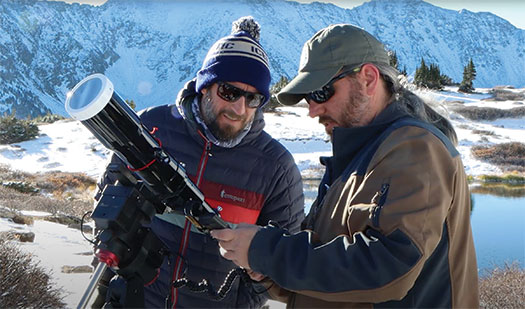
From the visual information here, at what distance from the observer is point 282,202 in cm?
257

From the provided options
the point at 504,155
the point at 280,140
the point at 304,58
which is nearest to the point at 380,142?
A: the point at 304,58

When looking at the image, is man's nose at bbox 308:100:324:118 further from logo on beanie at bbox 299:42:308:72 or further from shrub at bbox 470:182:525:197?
shrub at bbox 470:182:525:197

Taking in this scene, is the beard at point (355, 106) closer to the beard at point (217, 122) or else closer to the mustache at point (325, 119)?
the mustache at point (325, 119)

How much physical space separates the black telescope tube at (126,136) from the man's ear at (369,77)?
784 millimetres

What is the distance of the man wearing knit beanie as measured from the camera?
2.43 meters

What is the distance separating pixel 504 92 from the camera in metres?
46.4

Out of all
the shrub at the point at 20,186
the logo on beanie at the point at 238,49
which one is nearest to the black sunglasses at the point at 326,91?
the logo on beanie at the point at 238,49

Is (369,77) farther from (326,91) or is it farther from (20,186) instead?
(20,186)

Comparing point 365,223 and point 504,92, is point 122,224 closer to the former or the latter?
point 365,223

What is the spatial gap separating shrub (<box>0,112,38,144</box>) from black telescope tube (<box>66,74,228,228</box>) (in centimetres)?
2662

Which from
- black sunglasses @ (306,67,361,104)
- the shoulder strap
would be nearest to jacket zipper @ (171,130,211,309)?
black sunglasses @ (306,67,361,104)

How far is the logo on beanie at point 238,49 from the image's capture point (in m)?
2.58

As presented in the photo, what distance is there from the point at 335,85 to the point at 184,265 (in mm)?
1240

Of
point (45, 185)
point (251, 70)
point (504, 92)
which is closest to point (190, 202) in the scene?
point (251, 70)
